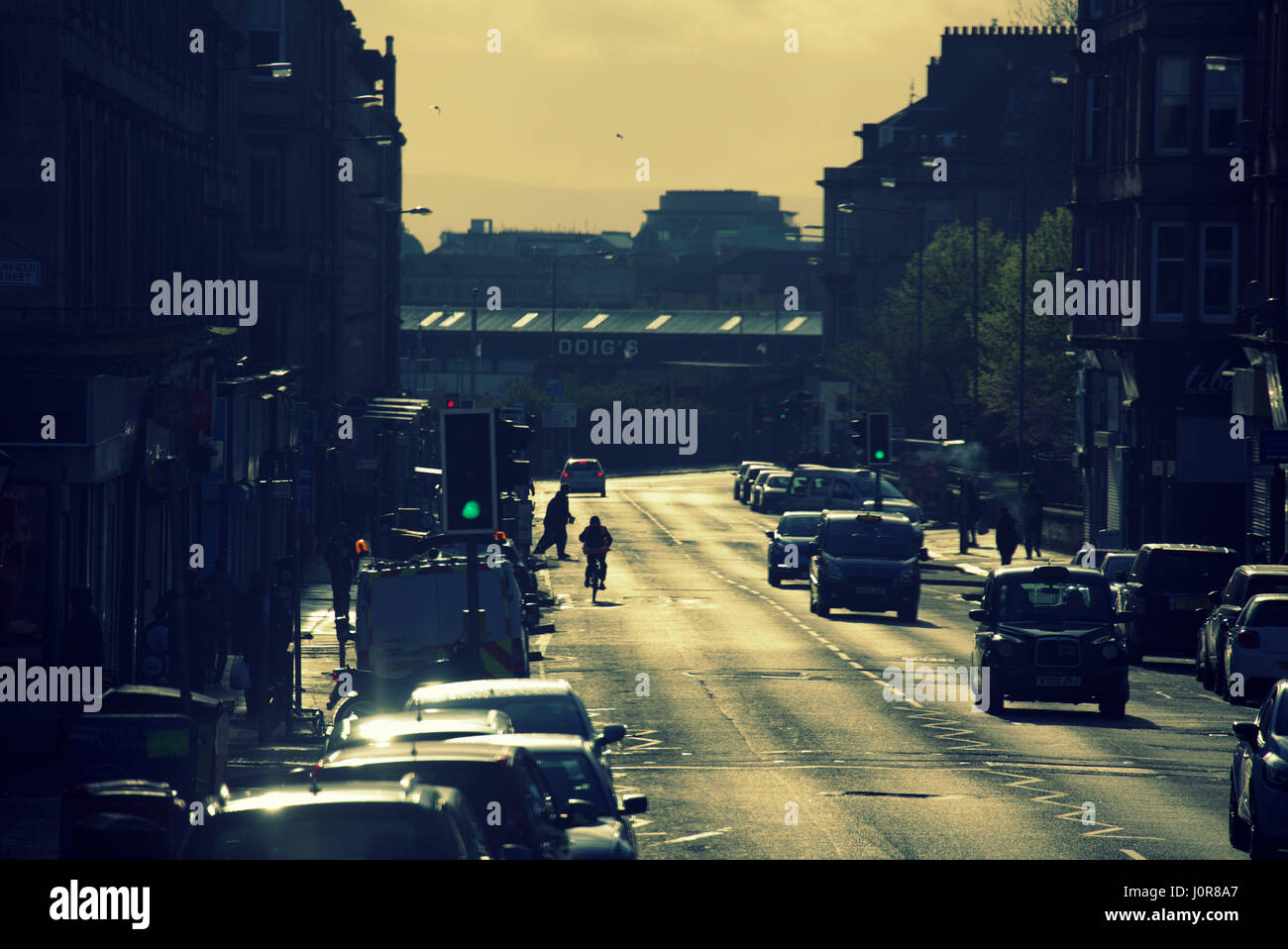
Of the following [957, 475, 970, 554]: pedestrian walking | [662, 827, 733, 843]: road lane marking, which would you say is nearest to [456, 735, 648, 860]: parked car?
[662, 827, 733, 843]: road lane marking

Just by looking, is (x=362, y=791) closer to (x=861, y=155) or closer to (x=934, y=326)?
(x=934, y=326)

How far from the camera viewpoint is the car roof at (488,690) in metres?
16.0

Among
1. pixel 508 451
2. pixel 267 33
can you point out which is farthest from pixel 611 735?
pixel 267 33

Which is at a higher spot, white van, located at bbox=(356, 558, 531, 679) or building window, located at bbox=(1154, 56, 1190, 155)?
building window, located at bbox=(1154, 56, 1190, 155)

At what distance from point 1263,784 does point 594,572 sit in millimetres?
29776

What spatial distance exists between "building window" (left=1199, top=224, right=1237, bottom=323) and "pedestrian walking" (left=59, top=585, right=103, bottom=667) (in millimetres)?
33370

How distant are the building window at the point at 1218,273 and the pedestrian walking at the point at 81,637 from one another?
109 ft

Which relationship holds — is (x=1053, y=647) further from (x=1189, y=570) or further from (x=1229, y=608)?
(x=1189, y=570)

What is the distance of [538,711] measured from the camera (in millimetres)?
15938

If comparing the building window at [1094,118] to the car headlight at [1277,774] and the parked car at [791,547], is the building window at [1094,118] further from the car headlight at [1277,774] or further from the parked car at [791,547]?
the car headlight at [1277,774]

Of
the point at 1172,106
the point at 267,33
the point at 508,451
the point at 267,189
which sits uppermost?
the point at 267,33

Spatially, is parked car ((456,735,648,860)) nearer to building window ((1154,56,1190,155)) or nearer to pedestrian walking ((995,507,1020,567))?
building window ((1154,56,1190,155))

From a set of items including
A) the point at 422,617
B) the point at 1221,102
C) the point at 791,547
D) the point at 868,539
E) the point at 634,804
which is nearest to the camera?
the point at 634,804

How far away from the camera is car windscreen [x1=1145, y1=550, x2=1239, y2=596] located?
107 ft
